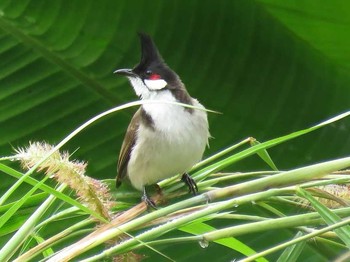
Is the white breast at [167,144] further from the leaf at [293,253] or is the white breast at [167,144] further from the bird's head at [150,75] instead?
the leaf at [293,253]

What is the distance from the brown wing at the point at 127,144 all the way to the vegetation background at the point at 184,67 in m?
0.06

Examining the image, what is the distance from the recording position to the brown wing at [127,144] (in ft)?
6.33

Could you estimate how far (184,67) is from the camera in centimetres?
196

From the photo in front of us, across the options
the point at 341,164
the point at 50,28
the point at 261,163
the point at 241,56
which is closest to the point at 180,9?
the point at 241,56

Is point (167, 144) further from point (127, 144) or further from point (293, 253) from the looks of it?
point (293, 253)

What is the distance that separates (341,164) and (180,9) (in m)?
0.99

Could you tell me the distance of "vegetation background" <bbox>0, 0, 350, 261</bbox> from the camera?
6.20ft

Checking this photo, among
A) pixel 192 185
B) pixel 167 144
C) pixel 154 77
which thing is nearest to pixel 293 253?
pixel 192 185

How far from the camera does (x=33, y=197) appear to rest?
3.88 ft

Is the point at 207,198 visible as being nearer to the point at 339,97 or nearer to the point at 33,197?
the point at 33,197

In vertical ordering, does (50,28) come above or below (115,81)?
above

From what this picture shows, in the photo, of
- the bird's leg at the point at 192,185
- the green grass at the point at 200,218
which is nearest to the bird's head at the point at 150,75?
the bird's leg at the point at 192,185

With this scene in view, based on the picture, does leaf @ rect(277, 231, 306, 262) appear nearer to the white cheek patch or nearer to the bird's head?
the bird's head

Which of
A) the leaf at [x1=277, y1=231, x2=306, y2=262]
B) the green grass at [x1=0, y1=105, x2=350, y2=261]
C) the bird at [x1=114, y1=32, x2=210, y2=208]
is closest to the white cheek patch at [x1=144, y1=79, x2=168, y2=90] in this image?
the bird at [x1=114, y1=32, x2=210, y2=208]
